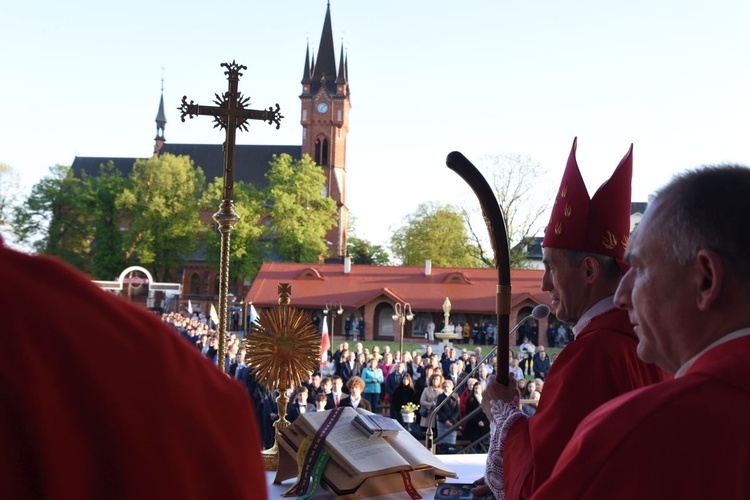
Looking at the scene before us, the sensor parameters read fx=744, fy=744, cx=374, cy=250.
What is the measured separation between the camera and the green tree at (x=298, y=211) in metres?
48.4

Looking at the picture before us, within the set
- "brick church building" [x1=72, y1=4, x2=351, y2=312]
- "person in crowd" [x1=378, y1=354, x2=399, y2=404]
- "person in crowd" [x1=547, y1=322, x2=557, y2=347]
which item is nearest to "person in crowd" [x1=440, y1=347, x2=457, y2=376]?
"person in crowd" [x1=378, y1=354, x2=399, y2=404]

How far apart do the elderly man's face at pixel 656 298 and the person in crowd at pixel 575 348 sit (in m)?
0.79

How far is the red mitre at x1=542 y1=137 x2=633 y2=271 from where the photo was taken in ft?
9.26

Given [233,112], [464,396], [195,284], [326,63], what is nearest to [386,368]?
[464,396]

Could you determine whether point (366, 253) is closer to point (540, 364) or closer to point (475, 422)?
point (540, 364)

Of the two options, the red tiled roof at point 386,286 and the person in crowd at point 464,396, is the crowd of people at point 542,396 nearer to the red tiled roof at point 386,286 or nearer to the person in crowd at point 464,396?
the person in crowd at point 464,396

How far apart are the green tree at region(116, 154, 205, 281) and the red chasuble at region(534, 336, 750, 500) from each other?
49.6m

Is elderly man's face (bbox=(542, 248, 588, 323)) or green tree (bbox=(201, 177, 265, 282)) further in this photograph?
green tree (bbox=(201, 177, 265, 282))

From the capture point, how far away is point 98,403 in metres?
0.75

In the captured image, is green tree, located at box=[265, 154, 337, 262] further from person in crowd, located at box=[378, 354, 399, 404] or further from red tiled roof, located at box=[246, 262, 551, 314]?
person in crowd, located at box=[378, 354, 399, 404]

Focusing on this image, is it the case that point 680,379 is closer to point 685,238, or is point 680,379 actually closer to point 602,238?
point 685,238

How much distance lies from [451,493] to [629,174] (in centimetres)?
145

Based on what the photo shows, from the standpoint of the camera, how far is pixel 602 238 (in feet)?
9.27

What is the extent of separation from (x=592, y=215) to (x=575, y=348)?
2.16 feet
